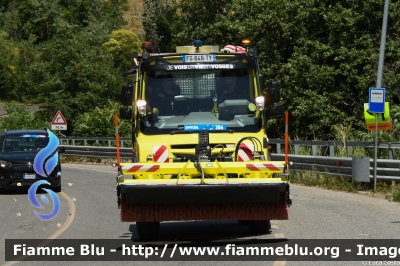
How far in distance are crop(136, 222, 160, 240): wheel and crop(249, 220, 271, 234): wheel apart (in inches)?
55.1

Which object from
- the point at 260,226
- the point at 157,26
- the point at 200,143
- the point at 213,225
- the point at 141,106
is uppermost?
the point at 157,26

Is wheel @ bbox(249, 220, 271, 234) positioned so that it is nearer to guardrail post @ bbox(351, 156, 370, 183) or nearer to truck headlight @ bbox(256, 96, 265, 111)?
truck headlight @ bbox(256, 96, 265, 111)

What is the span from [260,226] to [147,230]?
1668 mm

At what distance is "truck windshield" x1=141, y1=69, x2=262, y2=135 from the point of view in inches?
499

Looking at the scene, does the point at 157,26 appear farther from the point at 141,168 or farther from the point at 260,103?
the point at 141,168

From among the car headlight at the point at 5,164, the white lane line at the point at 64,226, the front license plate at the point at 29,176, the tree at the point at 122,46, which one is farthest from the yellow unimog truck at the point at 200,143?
the tree at the point at 122,46

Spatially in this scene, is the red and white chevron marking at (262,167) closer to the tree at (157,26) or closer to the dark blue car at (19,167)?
the dark blue car at (19,167)

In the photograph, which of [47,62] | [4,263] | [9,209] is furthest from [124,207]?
[47,62]

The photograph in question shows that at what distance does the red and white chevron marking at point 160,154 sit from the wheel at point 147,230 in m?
0.90

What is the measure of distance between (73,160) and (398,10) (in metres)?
17.0

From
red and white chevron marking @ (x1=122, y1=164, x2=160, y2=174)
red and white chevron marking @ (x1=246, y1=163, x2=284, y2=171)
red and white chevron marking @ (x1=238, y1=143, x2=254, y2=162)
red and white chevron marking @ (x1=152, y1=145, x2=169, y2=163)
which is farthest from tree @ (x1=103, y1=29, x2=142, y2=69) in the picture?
→ red and white chevron marking @ (x1=246, y1=163, x2=284, y2=171)

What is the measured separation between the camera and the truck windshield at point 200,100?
1266 centimetres

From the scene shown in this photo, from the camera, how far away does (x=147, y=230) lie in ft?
39.3

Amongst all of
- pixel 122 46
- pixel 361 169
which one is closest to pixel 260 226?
pixel 361 169
